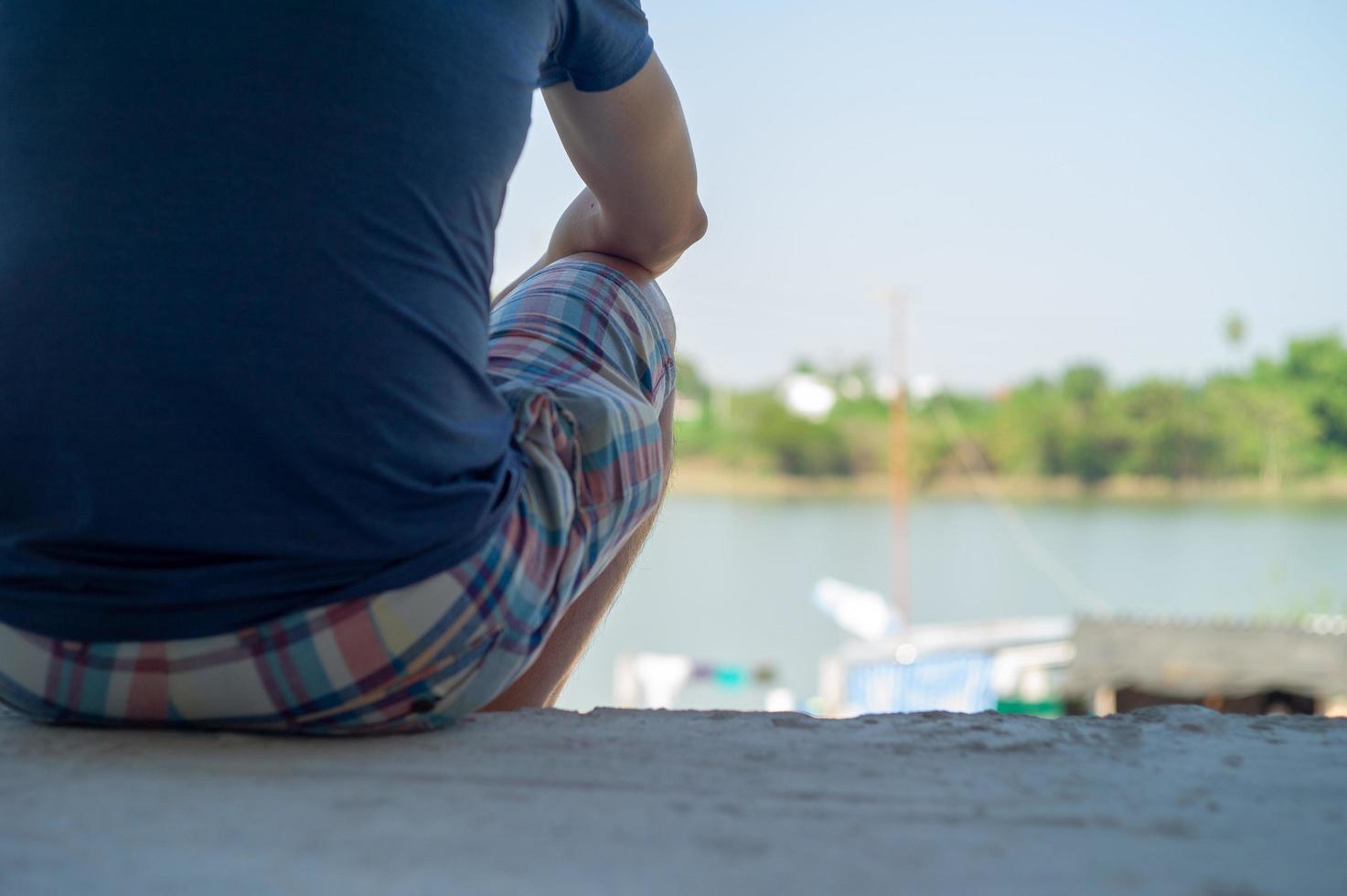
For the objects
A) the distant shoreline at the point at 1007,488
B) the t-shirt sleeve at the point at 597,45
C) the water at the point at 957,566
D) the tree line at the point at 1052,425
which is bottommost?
the water at the point at 957,566

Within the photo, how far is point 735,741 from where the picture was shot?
72cm

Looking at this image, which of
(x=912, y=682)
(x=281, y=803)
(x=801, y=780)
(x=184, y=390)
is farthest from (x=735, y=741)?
(x=912, y=682)

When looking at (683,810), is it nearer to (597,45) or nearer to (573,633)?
(573,633)

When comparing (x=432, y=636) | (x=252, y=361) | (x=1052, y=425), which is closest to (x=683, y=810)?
(x=432, y=636)

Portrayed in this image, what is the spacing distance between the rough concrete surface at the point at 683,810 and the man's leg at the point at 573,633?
0.08 meters

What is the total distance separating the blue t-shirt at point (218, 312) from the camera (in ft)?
1.98

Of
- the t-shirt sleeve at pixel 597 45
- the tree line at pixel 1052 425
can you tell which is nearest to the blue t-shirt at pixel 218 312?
the t-shirt sleeve at pixel 597 45

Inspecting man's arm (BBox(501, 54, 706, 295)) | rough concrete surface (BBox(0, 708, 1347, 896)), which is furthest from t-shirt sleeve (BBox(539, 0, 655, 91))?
rough concrete surface (BBox(0, 708, 1347, 896))

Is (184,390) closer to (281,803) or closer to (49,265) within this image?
(49,265)

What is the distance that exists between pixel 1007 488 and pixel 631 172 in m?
25.1

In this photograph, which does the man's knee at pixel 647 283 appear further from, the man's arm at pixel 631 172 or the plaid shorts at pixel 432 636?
the plaid shorts at pixel 432 636

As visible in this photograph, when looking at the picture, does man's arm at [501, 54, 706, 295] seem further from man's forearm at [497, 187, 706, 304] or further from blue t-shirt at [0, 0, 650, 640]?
blue t-shirt at [0, 0, 650, 640]

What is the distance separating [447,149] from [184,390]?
0.62ft

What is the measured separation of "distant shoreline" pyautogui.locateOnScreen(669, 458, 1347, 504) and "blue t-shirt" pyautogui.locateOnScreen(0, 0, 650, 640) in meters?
19.5
